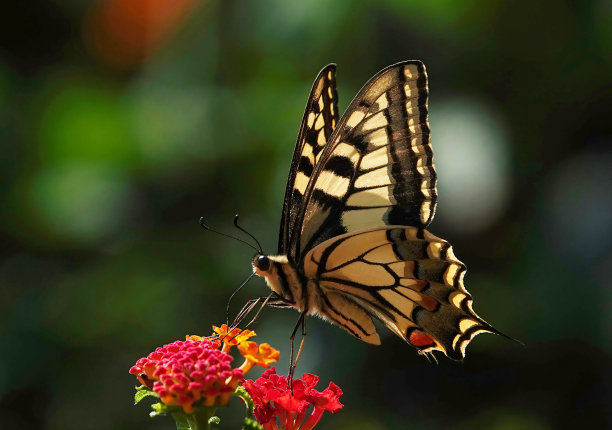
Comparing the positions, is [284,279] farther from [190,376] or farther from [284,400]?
[190,376]

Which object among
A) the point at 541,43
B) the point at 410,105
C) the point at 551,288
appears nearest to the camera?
the point at 410,105

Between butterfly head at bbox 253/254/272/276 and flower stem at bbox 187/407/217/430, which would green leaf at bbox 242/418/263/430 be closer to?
flower stem at bbox 187/407/217/430

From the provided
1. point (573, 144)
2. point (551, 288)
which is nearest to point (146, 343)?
point (551, 288)

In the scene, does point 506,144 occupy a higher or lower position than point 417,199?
higher

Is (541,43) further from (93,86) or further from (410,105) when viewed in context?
(93,86)

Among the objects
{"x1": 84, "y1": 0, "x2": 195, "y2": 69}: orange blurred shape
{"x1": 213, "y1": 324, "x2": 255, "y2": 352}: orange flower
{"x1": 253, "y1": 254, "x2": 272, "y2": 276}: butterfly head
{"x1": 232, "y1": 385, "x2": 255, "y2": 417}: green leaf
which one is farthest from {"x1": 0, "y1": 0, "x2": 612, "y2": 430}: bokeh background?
{"x1": 232, "y1": 385, "x2": 255, "y2": 417}: green leaf

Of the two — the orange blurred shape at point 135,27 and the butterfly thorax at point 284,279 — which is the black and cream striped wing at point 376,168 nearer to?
the butterfly thorax at point 284,279

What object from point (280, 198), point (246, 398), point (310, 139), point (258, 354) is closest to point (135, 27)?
point (280, 198)
